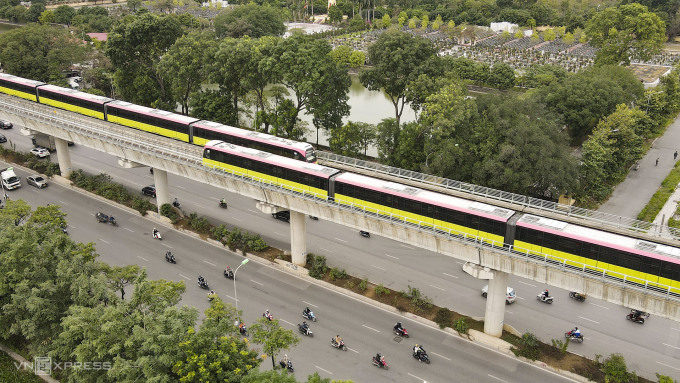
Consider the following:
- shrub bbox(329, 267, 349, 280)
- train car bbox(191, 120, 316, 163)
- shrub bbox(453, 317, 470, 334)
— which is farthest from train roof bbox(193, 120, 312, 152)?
shrub bbox(453, 317, 470, 334)

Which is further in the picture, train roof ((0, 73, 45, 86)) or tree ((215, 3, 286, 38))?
tree ((215, 3, 286, 38))

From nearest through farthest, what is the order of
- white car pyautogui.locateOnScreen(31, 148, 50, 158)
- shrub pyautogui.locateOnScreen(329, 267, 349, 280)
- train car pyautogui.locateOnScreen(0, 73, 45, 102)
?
shrub pyautogui.locateOnScreen(329, 267, 349, 280)
train car pyautogui.locateOnScreen(0, 73, 45, 102)
white car pyautogui.locateOnScreen(31, 148, 50, 158)

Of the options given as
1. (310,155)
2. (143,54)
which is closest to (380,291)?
(310,155)

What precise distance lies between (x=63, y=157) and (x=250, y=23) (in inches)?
2682

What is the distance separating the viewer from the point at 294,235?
48.3m

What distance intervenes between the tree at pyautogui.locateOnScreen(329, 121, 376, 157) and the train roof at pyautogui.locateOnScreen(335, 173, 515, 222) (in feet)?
66.1

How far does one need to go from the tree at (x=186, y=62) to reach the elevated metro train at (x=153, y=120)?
1050 centimetres

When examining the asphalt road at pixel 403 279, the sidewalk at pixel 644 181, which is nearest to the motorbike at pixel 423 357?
the asphalt road at pixel 403 279

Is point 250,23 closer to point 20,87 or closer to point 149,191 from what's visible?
point 20,87

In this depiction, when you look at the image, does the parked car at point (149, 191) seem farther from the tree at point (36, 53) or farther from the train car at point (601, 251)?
the train car at point (601, 251)

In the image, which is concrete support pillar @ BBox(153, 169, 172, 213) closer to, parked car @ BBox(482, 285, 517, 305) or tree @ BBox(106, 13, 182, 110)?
tree @ BBox(106, 13, 182, 110)

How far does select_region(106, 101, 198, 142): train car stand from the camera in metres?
58.6

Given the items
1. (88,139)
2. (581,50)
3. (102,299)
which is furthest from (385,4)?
(102,299)

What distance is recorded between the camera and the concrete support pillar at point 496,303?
1528 inches
